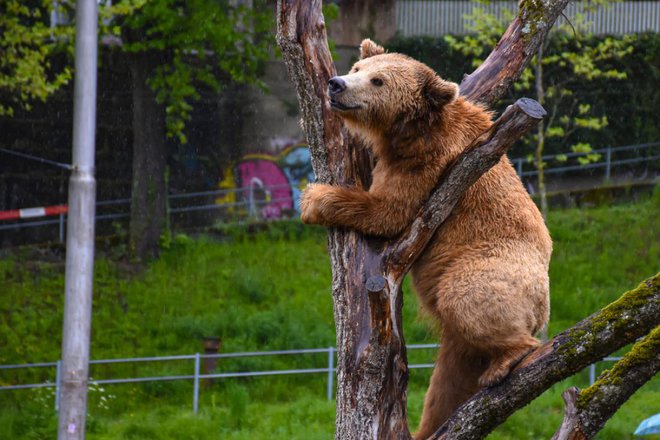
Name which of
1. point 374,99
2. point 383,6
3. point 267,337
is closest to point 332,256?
point 374,99

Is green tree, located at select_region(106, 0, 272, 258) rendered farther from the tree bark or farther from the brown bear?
the brown bear

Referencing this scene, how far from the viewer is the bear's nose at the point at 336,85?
5464mm

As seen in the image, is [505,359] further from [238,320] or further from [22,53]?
[22,53]

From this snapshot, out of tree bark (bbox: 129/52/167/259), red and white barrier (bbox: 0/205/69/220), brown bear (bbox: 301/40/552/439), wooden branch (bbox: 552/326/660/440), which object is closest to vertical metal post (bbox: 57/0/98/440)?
brown bear (bbox: 301/40/552/439)

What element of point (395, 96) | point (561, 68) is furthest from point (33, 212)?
point (395, 96)

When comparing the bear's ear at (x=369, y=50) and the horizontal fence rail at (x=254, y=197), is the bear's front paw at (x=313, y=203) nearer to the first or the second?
the bear's ear at (x=369, y=50)

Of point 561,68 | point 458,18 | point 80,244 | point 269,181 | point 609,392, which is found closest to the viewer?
point 609,392

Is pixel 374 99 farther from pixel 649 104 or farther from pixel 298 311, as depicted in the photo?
pixel 649 104

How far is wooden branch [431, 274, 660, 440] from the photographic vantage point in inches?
184

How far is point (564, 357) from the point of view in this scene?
15.8 ft

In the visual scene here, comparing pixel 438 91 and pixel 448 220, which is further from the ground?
pixel 438 91

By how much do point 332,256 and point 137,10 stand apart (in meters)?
13.9

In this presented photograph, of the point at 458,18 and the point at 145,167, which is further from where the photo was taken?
the point at 458,18

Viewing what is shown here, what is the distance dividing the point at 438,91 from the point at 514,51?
0.81 meters
